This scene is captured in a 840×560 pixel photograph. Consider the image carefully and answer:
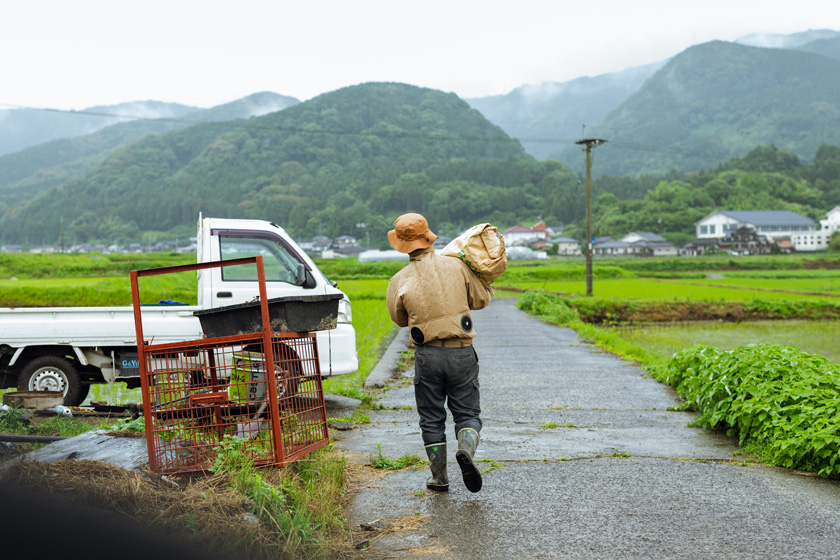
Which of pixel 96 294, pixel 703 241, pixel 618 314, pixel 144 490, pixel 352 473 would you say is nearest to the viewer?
pixel 144 490

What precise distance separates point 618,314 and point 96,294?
58.1 ft

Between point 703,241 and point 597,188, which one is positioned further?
point 597,188

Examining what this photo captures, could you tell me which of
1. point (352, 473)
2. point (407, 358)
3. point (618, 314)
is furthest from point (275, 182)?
point (352, 473)

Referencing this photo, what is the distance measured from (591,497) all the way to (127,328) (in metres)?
5.36

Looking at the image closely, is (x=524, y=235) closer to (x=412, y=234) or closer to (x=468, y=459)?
(x=412, y=234)

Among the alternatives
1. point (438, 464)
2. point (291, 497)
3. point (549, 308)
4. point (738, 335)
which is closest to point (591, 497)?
point (438, 464)

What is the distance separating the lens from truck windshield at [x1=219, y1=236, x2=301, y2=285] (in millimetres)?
8555

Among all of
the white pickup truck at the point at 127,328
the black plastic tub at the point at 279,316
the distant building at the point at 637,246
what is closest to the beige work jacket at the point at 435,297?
the black plastic tub at the point at 279,316

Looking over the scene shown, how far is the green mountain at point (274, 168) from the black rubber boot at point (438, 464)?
353 ft

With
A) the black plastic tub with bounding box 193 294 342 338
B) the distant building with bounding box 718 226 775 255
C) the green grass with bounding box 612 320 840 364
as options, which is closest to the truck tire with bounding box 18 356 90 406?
the black plastic tub with bounding box 193 294 342 338

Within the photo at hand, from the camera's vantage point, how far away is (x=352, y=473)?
210 inches

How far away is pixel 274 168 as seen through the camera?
13475 centimetres

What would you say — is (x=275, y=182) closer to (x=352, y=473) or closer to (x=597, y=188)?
(x=597, y=188)

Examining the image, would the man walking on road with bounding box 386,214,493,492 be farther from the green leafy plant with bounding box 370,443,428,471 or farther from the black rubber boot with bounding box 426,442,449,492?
the green leafy plant with bounding box 370,443,428,471
